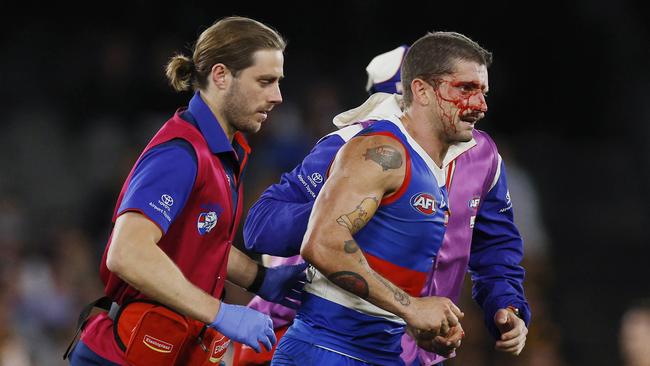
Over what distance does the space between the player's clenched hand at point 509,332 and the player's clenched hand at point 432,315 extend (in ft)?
1.92

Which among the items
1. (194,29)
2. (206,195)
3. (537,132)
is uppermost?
(206,195)

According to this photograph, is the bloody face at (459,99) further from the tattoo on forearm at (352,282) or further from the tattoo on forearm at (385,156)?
the tattoo on forearm at (352,282)

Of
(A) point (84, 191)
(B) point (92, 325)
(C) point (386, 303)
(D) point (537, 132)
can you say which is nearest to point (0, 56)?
(A) point (84, 191)

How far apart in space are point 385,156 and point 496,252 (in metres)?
0.97

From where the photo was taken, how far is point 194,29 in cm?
986

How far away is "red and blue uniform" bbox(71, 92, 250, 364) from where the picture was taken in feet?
11.1

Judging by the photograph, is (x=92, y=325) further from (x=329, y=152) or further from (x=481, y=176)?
(x=481, y=176)

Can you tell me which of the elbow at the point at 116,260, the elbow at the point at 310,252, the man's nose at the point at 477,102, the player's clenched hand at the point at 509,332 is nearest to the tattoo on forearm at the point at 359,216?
the elbow at the point at 310,252

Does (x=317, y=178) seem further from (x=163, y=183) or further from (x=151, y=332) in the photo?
(x=151, y=332)

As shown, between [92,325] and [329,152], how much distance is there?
3.31 ft

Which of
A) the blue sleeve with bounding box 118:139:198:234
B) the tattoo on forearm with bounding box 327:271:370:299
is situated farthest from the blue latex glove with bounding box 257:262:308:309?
the blue sleeve with bounding box 118:139:198:234

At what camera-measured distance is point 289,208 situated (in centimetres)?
376

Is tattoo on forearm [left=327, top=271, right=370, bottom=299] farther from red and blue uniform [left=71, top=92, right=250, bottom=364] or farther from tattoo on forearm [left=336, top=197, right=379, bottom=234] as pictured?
red and blue uniform [left=71, top=92, right=250, bottom=364]

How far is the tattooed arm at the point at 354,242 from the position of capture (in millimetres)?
3301
